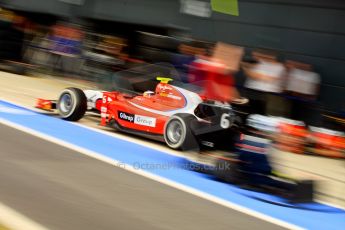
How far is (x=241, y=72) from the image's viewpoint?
13.7 m

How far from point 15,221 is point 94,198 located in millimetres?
1202

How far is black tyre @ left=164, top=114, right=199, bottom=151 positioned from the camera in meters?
8.88

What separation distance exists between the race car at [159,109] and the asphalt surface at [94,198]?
1858mm

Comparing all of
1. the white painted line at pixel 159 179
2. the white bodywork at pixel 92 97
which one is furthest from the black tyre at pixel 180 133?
the white bodywork at pixel 92 97

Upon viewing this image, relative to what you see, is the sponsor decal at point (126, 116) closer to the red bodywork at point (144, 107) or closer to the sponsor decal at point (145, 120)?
the red bodywork at point (144, 107)

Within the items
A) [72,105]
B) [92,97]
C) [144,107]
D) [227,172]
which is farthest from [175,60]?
[227,172]

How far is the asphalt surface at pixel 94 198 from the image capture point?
209 inches

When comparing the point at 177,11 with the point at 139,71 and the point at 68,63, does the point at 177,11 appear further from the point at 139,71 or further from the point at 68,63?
the point at 139,71

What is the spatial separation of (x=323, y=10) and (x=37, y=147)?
25.8 ft

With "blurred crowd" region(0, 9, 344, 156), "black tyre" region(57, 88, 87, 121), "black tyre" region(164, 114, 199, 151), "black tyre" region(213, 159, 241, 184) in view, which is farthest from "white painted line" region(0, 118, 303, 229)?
"blurred crowd" region(0, 9, 344, 156)

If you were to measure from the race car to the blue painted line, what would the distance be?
1.23 ft

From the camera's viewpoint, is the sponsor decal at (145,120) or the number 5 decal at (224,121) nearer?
the number 5 decal at (224,121)

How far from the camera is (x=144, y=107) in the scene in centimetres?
970

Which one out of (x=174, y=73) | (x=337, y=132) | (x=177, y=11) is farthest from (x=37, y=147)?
(x=177, y=11)
